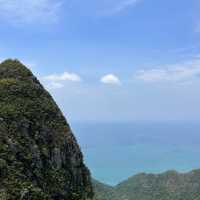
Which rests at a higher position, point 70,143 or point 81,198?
point 70,143

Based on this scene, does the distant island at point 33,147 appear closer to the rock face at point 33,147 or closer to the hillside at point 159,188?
the rock face at point 33,147

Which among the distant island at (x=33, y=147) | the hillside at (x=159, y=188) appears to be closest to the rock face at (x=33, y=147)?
the distant island at (x=33, y=147)

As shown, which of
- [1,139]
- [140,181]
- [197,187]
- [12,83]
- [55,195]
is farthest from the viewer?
[140,181]

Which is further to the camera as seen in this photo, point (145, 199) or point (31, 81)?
point (145, 199)

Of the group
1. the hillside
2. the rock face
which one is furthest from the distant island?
the hillside

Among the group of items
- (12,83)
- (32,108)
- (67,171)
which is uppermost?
(12,83)

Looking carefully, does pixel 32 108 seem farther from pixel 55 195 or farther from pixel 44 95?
pixel 55 195

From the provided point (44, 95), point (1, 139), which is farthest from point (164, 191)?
point (1, 139)
